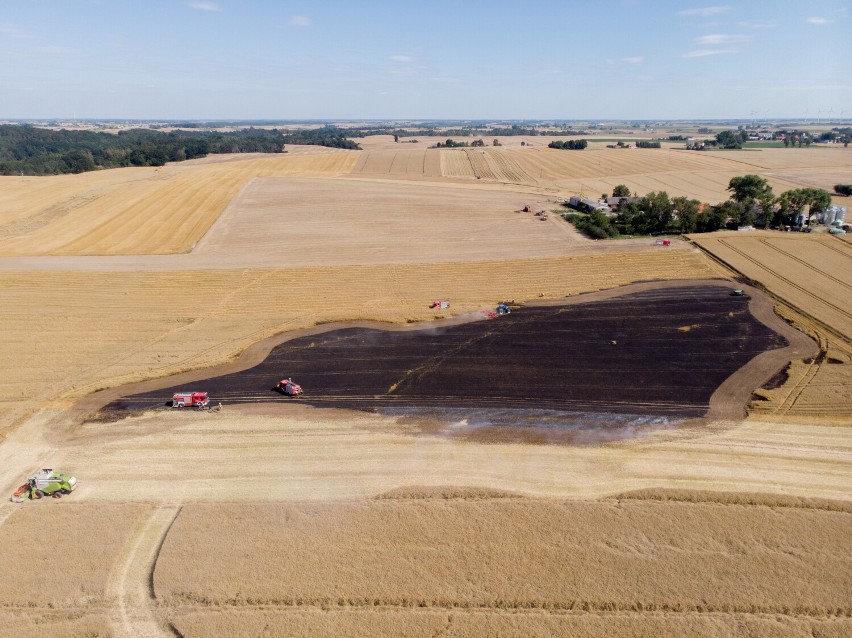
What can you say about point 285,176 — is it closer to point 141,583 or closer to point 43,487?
point 43,487

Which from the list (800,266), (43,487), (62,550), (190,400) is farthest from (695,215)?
(62,550)

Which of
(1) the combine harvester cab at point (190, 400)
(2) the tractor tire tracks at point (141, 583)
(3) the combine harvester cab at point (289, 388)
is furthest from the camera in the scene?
(3) the combine harvester cab at point (289, 388)

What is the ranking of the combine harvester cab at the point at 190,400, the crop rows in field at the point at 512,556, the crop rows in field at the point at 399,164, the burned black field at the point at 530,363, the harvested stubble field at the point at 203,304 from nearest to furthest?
the crop rows in field at the point at 512,556 → the combine harvester cab at the point at 190,400 → the burned black field at the point at 530,363 → the harvested stubble field at the point at 203,304 → the crop rows in field at the point at 399,164

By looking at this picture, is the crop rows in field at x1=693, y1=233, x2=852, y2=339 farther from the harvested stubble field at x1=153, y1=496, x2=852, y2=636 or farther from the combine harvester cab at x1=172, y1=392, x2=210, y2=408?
the combine harvester cab at x1=172, y1=392, x2=210, y2=408

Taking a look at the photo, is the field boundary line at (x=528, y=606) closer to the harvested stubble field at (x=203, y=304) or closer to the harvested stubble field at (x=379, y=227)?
the harvested stubble field at (x=203, y=304)

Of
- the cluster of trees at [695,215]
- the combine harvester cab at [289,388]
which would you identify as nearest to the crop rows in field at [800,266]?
the cluster of trees at [695,215]

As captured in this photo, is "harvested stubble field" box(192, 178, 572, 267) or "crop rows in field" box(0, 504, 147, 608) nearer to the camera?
"crop rows in field" box(0, 504, 147, 608)

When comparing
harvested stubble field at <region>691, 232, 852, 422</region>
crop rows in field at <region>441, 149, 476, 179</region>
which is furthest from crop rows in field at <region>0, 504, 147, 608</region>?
crop rows in field at <region>441, 149, 476, 179</region>
